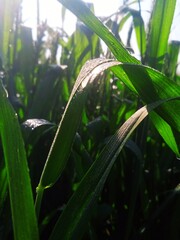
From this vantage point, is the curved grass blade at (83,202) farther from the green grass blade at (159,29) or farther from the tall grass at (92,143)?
the green grass blade at (159,29)

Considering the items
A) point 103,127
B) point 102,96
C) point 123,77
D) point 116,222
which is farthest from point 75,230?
point 102,96

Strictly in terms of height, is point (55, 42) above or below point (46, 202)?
above

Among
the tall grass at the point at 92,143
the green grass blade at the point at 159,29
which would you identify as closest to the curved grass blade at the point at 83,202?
the tall grass at the point at 92,143

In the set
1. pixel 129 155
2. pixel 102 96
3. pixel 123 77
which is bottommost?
pixel 129 155

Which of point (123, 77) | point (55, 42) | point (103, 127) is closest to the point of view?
point (123, 77)

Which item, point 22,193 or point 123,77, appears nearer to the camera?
point 22,193

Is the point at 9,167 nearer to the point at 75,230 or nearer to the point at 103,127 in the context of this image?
the point at 75,230

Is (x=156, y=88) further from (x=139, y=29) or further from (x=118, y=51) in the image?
(x=139, y=29)
